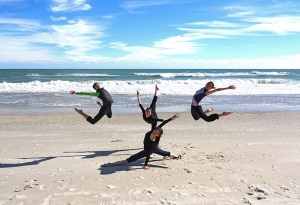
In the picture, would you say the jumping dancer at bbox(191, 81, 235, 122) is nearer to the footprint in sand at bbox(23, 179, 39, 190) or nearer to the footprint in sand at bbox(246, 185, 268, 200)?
the footprint in sand at bbox(246, 185, 268, 200)

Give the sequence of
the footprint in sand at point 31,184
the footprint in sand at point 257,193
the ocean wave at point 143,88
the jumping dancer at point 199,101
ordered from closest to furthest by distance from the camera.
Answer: the footprint in sand at point 257,193
the footprint in sand at point 31,184
the jumping dancer at point 199,101
the ocean wave at point 143,88

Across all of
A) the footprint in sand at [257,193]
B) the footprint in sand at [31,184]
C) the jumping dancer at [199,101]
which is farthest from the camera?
the jumping dancer at [199,101]

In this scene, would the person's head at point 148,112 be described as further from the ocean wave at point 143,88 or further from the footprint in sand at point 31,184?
the ocean wave at point 143,88

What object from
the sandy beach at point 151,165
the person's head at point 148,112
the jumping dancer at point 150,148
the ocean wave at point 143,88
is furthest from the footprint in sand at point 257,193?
the ocean wave at point 143,88

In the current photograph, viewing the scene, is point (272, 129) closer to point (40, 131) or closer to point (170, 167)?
point (170, 167)

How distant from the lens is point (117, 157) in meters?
7.82

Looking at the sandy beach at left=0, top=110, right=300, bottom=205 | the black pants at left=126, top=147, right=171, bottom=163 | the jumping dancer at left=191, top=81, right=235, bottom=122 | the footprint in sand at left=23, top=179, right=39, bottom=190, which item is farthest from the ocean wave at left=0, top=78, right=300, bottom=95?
the footprint in sand at left=23, top=179, right=39, bottom=190

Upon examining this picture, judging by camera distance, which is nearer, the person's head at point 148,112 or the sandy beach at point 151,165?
the sandy beach at point 151,165

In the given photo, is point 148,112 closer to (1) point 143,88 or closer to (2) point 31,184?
(2) point 31,184

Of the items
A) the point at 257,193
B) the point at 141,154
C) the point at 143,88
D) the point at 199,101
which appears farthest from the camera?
the point at 143,88

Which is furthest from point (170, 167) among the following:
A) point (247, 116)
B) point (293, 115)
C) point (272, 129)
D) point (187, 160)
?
point (293, 115)

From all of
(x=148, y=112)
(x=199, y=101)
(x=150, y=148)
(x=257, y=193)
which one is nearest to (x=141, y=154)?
(x=150, y=148)

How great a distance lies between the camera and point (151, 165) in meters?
7.11

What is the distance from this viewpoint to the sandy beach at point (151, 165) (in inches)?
214
